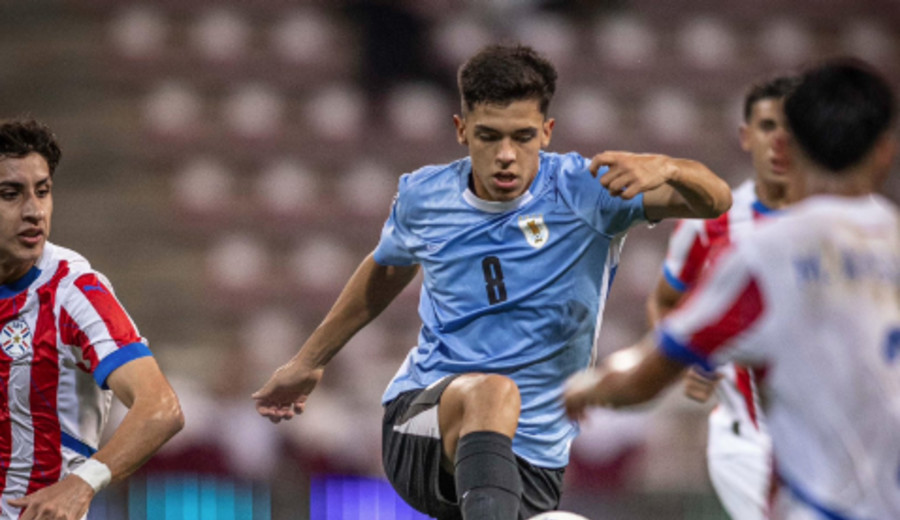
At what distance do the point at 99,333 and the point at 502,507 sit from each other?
4.60 ft

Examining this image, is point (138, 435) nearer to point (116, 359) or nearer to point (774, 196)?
point (116, 359)

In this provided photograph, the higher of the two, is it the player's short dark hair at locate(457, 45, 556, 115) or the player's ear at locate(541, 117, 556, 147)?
the player's short dark hair at locate(457, 45, 556, 115)

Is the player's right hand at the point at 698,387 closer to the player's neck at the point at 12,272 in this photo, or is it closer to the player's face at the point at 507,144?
the player's face at the point at 507,144

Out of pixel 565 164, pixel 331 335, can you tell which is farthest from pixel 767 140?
pixel 331 335

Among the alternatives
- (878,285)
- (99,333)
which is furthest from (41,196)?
(878,285)

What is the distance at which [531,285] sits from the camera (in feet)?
13.4

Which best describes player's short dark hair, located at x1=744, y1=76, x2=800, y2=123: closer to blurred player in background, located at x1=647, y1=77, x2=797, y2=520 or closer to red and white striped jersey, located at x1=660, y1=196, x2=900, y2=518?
blurred player in background, located at x1=647, y1=77, x2=797, y2=520

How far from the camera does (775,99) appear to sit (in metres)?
5.13

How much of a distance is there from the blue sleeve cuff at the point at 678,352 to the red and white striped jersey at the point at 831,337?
0.08m

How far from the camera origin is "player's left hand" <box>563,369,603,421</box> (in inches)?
112

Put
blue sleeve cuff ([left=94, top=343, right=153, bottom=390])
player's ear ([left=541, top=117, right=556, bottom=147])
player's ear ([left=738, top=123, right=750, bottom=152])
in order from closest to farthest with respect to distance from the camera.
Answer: blue sleeve cuff ([left=94, top=343, right=153, bottom=390]) < player's ear ([left=541, top=117, right=556, bottom=147]) < player's ear ([left=738, top=123, right=750, bottom=152])

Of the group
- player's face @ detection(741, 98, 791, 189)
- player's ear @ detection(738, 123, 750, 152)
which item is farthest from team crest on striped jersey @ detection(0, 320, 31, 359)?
player's ear @ detection(738, 123, 750, 152)

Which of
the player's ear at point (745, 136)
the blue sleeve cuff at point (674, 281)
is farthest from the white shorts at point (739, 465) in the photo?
the player's ear at point (745, 136)

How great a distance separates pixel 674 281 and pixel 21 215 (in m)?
2.70
